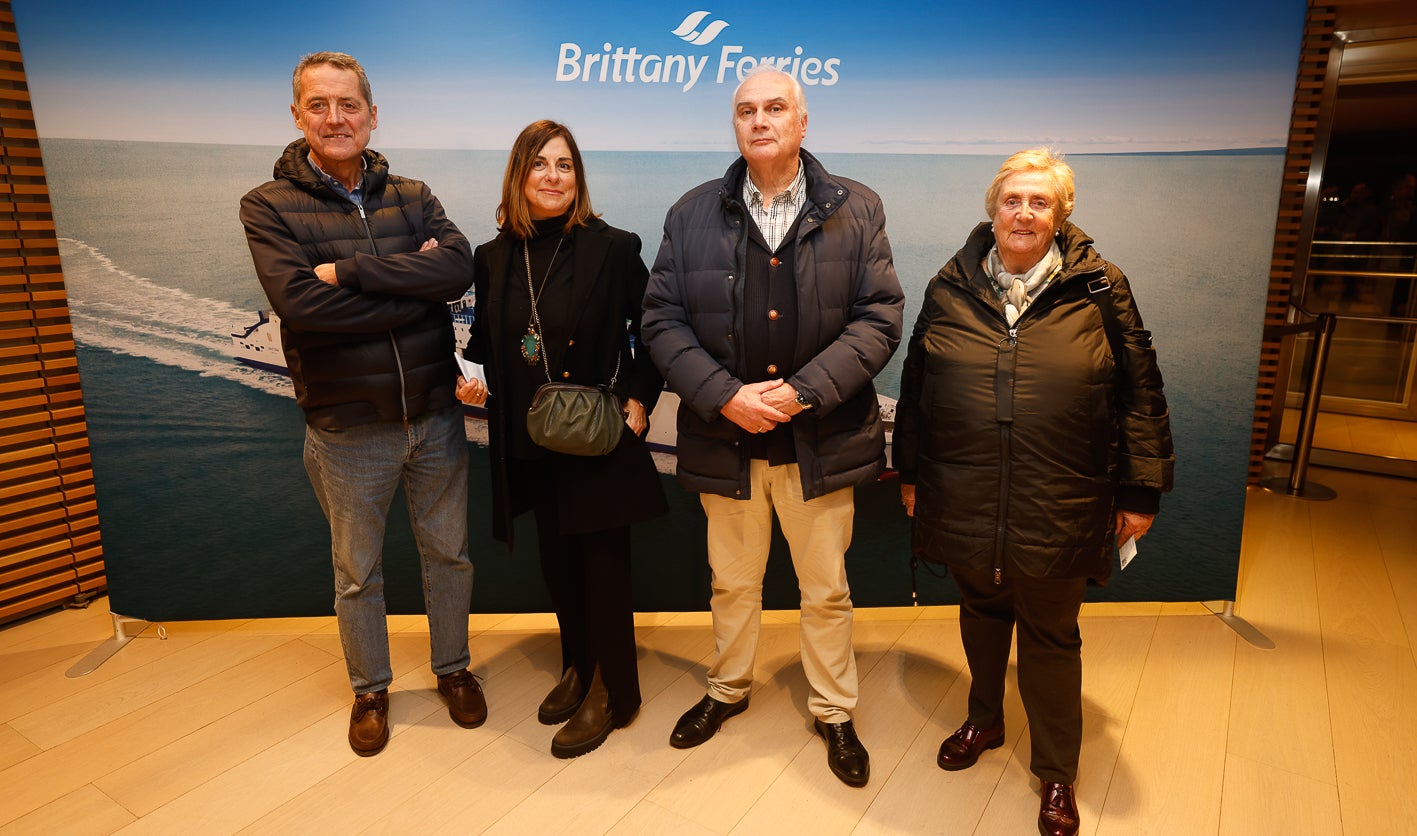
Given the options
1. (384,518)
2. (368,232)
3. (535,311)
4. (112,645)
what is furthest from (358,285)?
(112,645)

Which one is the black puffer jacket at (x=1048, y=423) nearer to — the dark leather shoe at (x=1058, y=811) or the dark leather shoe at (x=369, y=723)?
the dark leather shoe at (x=1058, y=811)

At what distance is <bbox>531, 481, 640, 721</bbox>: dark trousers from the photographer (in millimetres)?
2602

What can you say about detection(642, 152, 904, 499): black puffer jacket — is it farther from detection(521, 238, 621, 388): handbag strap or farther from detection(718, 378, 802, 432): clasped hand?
detection(521, 238, 621, 388): handbag strap

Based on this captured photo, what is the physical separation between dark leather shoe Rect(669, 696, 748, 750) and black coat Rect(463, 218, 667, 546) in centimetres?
71

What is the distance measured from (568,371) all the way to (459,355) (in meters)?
1.22

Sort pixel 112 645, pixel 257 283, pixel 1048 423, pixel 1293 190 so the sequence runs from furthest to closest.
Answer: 1. pixel 1293 190
2. pixel 112 645
3. pixel 257 283
4. pixel 1048 423

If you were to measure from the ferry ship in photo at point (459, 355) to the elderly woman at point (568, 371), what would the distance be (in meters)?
0.67

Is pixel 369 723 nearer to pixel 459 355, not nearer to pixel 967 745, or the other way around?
pixel 459 355

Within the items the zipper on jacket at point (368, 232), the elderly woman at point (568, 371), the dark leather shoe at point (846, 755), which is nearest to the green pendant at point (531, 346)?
the elderly woman at point (568, 371)

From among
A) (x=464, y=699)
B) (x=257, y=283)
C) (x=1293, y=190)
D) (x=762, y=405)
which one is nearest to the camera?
(x=762, y=405)

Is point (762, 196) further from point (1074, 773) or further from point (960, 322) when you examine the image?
point (1074, 773)

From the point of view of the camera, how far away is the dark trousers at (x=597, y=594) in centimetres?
260

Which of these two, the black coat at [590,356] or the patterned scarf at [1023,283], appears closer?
the patterned scarf at [1023,283]

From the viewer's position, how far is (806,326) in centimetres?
231
